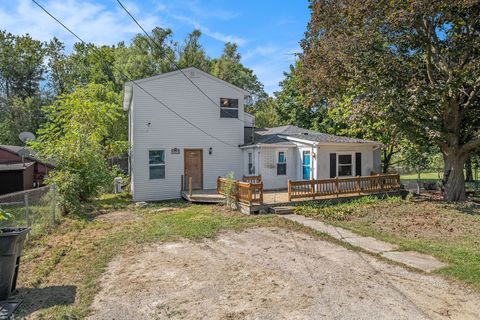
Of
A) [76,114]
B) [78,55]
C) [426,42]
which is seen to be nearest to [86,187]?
[76,114]

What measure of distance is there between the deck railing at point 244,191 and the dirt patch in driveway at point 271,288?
14.3ft

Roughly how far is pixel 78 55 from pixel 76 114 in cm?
2752

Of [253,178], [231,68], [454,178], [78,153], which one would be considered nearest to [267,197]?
[253,178]

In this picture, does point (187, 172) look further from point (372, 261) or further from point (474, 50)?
point (474, 50)

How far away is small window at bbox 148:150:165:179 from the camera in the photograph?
15.3 metres

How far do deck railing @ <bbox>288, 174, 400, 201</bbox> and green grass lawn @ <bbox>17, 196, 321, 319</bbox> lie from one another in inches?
96.4

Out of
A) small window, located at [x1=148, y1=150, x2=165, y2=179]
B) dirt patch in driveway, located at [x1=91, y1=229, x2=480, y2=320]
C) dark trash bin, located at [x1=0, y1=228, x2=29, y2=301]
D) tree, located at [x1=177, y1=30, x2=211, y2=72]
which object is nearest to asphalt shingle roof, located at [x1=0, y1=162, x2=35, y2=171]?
small window, located at [x1=148, y1=150, x2=165, y2=179]

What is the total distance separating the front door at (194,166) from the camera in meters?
16.1

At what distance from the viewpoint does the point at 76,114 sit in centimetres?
1574

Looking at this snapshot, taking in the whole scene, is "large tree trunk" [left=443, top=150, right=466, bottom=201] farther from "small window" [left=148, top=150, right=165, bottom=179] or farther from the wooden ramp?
"small window" [left=148, top=150, right=165, bottom=179]

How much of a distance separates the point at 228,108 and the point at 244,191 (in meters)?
6.08

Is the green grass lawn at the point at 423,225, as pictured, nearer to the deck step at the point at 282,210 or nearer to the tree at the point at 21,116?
the deck step at the point at 282,210

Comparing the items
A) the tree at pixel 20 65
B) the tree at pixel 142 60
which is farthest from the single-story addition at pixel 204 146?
the tree at pixel 20 65

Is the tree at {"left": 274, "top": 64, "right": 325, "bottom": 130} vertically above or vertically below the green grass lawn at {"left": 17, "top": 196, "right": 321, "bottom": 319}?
above
